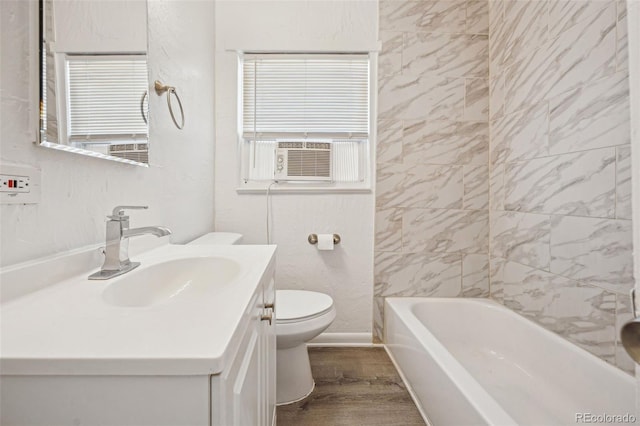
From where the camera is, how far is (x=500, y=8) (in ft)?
6.03

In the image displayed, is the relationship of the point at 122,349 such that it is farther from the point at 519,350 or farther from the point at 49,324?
the point at 519,350

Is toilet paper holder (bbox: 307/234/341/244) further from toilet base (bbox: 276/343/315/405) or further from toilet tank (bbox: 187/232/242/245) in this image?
toilet base (bbox: 276/343/315/405)

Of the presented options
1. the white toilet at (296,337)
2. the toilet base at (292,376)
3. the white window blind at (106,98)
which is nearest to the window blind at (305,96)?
the white window blind at (106,98)

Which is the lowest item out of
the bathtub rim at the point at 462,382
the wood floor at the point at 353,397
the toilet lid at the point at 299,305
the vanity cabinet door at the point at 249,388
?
the wood floor at the point at 353,397

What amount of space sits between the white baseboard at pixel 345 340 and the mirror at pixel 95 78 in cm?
154

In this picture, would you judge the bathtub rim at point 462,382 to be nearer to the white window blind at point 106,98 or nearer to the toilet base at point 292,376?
the toilet base at point 292,376

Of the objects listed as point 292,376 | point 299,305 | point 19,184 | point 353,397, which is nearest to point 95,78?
point 19,184

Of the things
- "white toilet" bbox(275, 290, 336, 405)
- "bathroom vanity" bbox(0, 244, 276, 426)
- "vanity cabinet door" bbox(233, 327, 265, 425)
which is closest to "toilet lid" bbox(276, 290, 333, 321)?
"white toilet" bbox(275, 290, 336, 405)

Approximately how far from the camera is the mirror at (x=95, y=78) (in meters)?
0.73

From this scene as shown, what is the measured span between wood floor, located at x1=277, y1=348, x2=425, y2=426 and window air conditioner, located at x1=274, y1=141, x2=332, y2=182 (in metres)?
1.17

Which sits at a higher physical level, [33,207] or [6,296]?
[33,207]

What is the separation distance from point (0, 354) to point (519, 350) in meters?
1.97

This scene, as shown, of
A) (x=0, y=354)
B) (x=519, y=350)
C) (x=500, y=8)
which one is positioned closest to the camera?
(x=0, y=354)

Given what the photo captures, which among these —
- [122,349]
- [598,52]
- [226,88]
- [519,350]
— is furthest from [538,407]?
[226,88]
